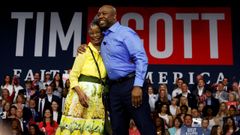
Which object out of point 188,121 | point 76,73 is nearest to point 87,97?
point 76,73

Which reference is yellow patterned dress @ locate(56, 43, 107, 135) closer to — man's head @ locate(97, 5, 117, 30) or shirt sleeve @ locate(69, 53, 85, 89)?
shirt sleeve @ locate(69, 53, 85, 89)

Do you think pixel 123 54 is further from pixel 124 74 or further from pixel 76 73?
pixel 76 73

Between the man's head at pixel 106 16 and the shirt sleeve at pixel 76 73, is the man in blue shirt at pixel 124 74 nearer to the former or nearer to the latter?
the man's head at pixel 106 16

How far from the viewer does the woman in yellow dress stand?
315 cm

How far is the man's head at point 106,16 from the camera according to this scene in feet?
9.67

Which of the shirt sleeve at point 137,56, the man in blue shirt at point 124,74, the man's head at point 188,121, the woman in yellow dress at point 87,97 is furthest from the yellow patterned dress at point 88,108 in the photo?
the man's head at point 188,121

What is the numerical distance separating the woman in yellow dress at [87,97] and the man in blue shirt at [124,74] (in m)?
0.20

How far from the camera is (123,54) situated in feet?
9.61

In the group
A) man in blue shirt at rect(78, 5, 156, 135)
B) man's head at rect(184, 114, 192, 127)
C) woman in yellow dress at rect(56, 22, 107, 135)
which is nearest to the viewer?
man in blue shirt at rect(78, 5, 156, 135)

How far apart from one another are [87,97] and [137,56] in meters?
0.50

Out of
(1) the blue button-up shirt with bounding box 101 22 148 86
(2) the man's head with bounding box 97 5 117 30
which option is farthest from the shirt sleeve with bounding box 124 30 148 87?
(2) the man's head with bounding box 97 5 117 30

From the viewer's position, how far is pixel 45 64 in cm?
1141

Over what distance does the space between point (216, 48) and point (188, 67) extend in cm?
84

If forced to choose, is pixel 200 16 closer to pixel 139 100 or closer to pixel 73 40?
pixel 73 40
